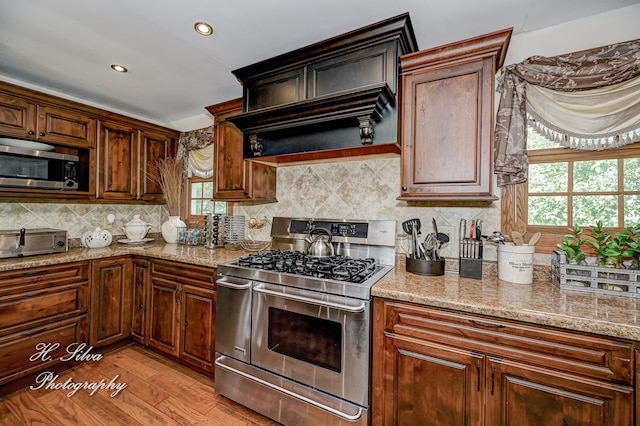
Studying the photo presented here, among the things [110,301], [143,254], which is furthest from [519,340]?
[110,301]

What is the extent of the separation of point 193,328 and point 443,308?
1.81 metres

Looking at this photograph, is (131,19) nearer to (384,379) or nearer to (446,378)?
(384,379)

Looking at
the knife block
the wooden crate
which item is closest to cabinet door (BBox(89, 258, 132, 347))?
the knife block

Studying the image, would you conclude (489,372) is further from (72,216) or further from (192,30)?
(72,216)

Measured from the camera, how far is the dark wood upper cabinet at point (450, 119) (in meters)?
1.57

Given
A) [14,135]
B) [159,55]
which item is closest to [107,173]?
[14,135]

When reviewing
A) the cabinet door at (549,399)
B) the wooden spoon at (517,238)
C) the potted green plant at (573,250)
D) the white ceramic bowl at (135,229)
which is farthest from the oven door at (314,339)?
the white ceramic bowl at (135,229)

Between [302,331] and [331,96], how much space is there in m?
1.41

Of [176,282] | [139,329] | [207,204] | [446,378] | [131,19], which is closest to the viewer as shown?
[446,378]

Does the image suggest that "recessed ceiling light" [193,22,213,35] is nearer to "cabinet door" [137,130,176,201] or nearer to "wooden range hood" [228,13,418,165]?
"wooden range hood" [228,13,418,165]

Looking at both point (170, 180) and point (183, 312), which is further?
point (170, 180)

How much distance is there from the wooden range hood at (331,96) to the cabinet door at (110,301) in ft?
5.27

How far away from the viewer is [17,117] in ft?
7.18

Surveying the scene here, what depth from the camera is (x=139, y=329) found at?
8.24ft
